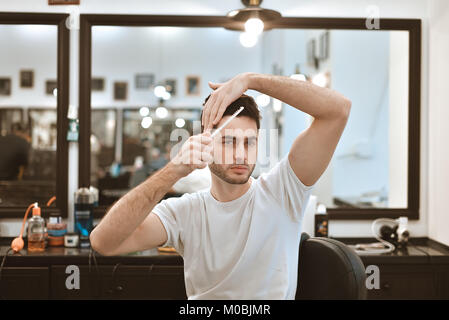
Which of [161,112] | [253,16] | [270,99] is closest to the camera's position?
[253,16]

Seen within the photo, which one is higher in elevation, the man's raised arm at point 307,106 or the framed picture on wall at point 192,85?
the framed picture on wall at point 192,85

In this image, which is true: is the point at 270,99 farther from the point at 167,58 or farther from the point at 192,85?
the point at 167,58

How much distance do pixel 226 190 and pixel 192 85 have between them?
5.91m

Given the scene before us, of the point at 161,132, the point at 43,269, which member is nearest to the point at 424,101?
the point at 43,269

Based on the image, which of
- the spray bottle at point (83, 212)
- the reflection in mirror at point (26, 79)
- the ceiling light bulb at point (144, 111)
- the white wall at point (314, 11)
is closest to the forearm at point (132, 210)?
the spray bottle at point (83, 212)

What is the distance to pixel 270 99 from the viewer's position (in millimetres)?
5754

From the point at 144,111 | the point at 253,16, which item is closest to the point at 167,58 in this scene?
the point at 144,111

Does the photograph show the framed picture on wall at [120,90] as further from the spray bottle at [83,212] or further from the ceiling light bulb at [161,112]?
the spray bottle at [83,212]

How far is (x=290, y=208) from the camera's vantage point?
4.98 feet

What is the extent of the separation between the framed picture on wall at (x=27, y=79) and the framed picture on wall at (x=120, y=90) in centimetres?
122

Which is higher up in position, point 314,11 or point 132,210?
point 314,11

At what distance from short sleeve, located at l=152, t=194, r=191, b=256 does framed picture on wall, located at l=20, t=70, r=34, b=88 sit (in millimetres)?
5825

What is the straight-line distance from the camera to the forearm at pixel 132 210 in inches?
50.9
